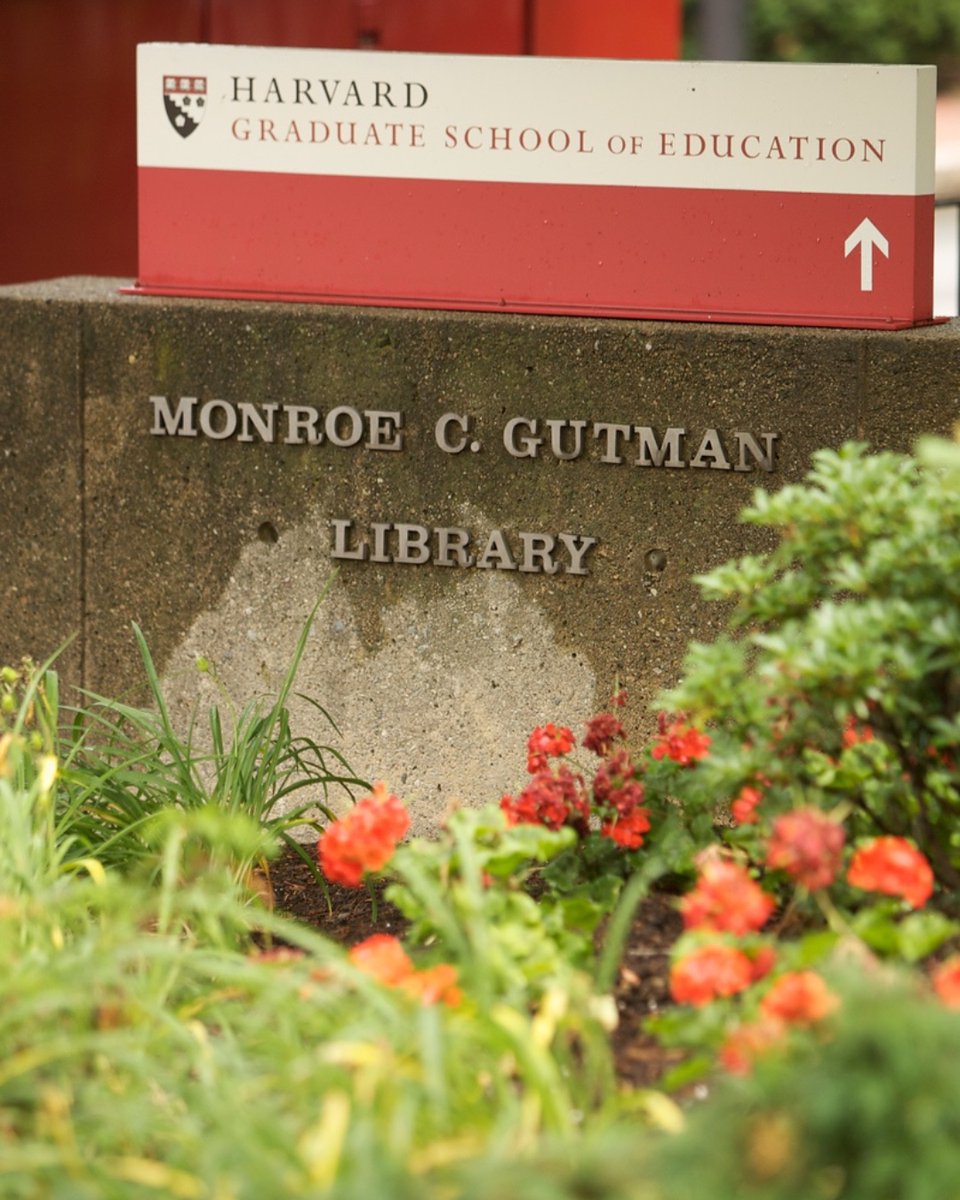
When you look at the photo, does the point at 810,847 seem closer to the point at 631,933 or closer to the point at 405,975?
the point at 405,975

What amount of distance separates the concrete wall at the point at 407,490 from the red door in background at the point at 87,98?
6.86ft

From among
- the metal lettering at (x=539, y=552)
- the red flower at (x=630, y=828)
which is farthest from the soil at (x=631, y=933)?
the metal lettering at (x=539, y=552)

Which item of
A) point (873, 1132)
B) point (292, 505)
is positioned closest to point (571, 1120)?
A: point (873, 1132)

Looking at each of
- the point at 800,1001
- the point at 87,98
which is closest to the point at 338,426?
the point at 800,1001

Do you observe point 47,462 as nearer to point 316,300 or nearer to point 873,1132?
point 316,300

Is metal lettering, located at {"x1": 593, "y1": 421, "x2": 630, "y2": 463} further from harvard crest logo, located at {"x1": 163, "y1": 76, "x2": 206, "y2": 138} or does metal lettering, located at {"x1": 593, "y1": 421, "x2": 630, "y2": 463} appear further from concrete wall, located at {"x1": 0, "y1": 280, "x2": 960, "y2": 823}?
harvard crest logo, located at {"x1": 163, "y1": 76, "x2": 206, "y2": 138}

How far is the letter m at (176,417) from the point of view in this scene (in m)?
4.65

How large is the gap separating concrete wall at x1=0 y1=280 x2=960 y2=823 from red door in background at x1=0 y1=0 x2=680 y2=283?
2092 mm

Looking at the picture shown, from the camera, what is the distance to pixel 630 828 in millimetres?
3453

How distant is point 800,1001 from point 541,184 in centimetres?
250

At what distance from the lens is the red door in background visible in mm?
6742

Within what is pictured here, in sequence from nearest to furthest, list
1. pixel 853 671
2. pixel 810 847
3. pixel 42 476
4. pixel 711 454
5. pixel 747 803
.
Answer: pixel 810 847, pixel 853 671, pixel 747 803, pixel 711 454, pixel 42 476

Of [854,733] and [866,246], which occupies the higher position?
[866,246]

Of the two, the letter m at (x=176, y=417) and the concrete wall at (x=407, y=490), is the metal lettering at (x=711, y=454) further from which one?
the letter m at (x=176, y=417)
